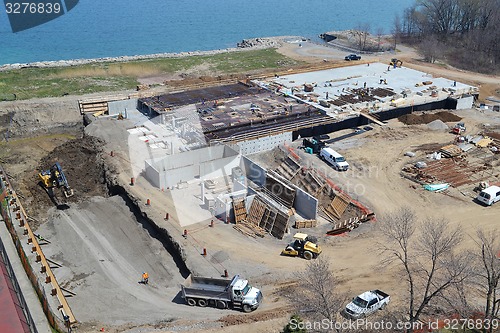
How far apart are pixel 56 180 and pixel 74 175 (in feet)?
6.96

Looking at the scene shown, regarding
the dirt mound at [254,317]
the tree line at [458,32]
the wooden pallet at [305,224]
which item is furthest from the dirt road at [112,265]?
the tree line at [458,32]

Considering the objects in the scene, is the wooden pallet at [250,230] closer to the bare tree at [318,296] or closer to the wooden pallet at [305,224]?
the wooden pallet at [305,224]

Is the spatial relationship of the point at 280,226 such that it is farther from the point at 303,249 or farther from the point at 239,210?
the point at 239,210

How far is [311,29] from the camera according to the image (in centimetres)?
11738

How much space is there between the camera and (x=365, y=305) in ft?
70.5

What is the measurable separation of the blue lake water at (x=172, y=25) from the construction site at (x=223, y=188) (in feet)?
161

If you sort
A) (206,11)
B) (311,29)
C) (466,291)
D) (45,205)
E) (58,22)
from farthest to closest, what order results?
(206,11), (58,22), (311,29), (45,205), (466,291)

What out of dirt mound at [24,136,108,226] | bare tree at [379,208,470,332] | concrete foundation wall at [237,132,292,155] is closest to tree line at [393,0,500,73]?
concrete foundation wall at [237,132,292,155]

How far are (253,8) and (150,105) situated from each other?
4773 inches

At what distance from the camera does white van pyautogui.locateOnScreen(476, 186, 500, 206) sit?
3128cm

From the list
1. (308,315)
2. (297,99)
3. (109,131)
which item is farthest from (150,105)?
(308,315)

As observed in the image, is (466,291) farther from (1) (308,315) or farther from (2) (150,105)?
(2) (150,105)

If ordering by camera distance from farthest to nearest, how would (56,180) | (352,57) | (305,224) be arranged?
(352,57)
(56,180)
(305,224)

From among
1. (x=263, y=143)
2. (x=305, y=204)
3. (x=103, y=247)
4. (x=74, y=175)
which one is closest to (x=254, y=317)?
(x=305, y=204)
